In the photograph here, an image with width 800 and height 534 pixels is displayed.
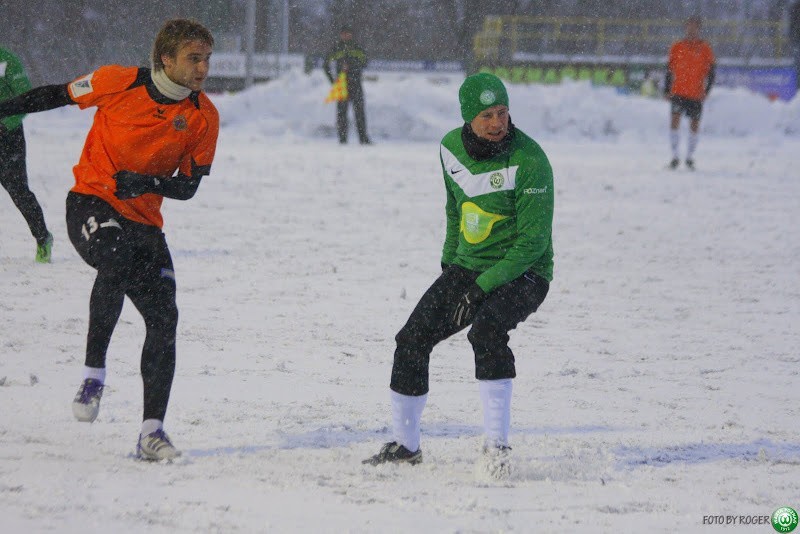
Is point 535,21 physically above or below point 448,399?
above

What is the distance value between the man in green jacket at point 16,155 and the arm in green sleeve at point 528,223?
467 cm

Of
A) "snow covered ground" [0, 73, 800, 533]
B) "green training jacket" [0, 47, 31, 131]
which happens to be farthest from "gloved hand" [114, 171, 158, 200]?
"green training jacket" [0, 47, 31, 131]

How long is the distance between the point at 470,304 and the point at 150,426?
4.18 feet

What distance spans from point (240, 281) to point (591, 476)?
14.6 ft

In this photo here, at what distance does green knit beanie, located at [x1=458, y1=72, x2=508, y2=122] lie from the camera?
4.05 metres

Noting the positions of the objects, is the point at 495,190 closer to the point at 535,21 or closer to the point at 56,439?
the point at 56,439

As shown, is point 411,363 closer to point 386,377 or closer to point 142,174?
point 142,174

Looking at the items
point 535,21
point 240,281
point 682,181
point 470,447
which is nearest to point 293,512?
point 470,447

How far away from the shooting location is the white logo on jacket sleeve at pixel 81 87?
4.26 m

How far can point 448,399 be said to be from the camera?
17.7 ft

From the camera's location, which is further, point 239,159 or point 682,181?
point 239,159

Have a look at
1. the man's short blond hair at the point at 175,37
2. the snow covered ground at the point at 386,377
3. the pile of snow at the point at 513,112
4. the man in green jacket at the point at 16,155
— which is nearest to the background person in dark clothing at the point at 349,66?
the pile of snow at the point at 513,112

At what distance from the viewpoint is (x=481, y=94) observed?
406cm

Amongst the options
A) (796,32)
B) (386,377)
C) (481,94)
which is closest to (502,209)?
(481,94)
